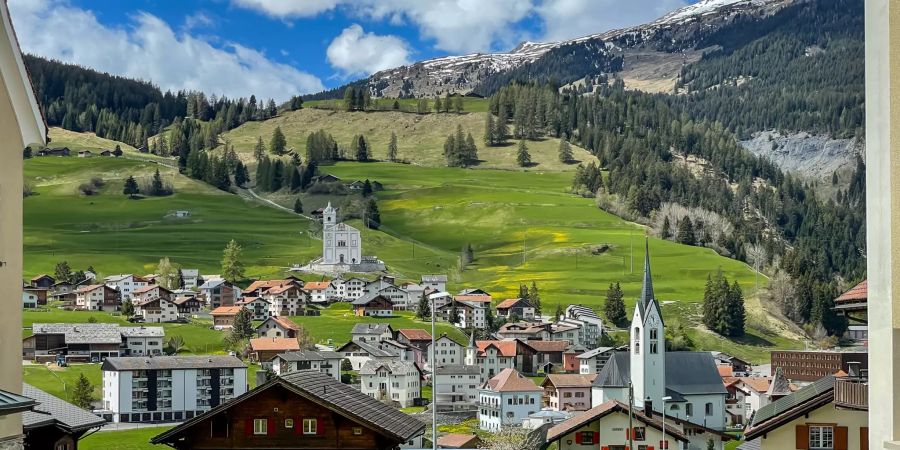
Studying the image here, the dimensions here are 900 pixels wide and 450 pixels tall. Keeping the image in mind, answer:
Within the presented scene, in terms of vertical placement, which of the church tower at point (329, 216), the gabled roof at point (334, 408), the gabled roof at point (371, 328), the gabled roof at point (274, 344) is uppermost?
the church tower at point (329, 216)

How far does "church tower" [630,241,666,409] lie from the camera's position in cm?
9550

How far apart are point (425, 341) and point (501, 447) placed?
61545 mm

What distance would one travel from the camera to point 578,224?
194500mm

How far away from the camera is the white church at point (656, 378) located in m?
94.6

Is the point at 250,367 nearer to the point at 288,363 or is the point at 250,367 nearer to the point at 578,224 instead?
the point at 288,363

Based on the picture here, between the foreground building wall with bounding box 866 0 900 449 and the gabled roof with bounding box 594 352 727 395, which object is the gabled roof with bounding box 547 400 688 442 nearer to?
the foreground building wall with bounding box 866 0 900 449

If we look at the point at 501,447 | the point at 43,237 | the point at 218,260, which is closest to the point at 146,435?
the point at 501,447

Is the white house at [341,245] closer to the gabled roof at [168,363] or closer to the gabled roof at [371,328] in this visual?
the gabled roof at [371,328]

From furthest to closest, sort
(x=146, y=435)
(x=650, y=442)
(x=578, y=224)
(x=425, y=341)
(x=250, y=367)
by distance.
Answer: (x=578, y=224), (x=425, y=341), (x=250, y=367), (x=146, y=435), (x=650, y=442)

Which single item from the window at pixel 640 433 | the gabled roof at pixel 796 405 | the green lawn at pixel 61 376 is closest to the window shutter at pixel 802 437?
the gabled roof at pixel 796 405

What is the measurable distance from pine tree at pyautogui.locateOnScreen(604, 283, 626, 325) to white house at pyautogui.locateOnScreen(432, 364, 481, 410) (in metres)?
36.7

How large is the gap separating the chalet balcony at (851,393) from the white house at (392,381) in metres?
85.4

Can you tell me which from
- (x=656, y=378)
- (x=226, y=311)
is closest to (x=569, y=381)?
A: (x=656, y=378)

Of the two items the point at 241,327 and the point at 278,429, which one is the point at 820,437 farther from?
the point at 241,327
